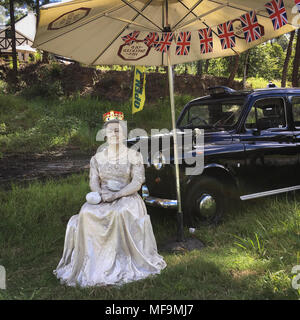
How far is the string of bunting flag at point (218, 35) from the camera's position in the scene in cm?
311

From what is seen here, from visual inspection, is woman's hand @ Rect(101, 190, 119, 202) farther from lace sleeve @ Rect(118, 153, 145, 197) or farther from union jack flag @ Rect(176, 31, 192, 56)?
union jack flag @ Rect(176, 31, 192, 56)

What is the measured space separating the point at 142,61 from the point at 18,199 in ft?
9.77

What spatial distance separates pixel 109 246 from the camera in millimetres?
3008

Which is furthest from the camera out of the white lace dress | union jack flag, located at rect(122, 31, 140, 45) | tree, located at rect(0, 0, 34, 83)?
tree, located at rect(0, 0, 34, 83)

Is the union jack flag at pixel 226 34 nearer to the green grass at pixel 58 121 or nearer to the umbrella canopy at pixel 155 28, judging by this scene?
the umbrella canopy at pixel 155 28

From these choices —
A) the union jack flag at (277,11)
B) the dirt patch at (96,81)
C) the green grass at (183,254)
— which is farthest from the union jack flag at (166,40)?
the dirt patch at (96,81)

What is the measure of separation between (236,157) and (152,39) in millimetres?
1938

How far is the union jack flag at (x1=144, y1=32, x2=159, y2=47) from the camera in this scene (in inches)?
154

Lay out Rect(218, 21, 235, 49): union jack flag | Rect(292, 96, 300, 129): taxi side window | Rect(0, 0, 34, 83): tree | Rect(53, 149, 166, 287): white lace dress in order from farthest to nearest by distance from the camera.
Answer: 1. Rect(0, 0, 34, 83): tree
2. Rect(292, 96, 300, 129): taxi side window
3. Rect(218, 21, 235, 49): union jack flag
4. Rect(53, 149, 166, 287): white lace dress

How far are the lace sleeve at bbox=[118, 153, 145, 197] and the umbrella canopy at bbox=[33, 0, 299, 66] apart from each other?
1434mm

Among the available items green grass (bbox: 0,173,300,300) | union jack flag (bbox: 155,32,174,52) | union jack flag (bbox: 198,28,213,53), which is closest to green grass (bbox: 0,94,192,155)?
green grass (bbox: 0,173,300,300)

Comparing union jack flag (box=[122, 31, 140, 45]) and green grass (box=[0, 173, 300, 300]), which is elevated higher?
union jack flag (box=[122, 31, 140, 45])

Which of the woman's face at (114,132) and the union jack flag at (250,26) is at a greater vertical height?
the union jack flag at (250,26)

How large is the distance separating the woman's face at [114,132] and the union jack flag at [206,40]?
1.83m
